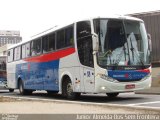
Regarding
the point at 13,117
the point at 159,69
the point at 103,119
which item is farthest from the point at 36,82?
the point at 159,69

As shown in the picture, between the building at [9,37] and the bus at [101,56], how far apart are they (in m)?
95.9

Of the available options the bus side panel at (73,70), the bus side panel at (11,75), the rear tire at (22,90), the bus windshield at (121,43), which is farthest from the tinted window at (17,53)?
the bus windshield at (121,43)

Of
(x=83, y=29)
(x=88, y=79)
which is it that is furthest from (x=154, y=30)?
(x=88, y=79)

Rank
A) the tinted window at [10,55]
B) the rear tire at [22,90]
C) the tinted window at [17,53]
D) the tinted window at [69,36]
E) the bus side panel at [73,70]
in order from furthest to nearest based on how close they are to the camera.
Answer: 1. the tinted window at [10,55]
2. the tinted window at [17,53]
3. the rear tire at [22,90]
4. the tinted window at [69,36]
5. the bus side panel at [73,70]

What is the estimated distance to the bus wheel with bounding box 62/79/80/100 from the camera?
1664cm

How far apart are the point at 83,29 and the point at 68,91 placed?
2.95 metres

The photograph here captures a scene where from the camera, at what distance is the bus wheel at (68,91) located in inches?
655

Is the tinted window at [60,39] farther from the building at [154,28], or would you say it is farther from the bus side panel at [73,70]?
the building at [154,28]

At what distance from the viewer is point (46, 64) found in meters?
19.5

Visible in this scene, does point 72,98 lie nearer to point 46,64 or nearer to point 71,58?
point 71,58

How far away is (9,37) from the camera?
114125mm

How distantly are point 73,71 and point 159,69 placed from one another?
24255 mm

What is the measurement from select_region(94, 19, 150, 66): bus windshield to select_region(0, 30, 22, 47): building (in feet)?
321

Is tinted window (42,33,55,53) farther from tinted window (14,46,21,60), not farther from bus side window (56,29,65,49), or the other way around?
tinted window (14,46,21,60)
